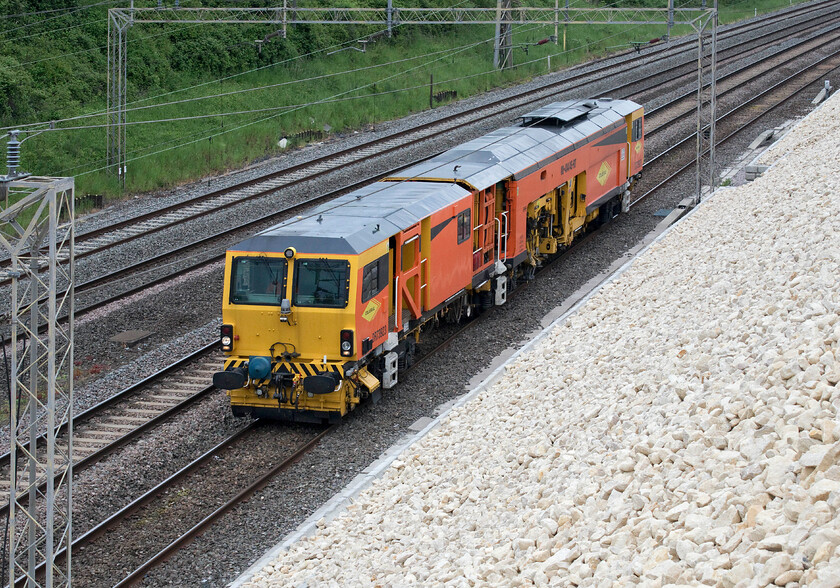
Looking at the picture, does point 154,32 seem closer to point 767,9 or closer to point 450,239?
point 450,239

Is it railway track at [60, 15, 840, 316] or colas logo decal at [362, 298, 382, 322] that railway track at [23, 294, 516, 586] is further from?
railway track at [60, 15, 840, 316]

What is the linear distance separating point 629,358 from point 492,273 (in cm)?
814

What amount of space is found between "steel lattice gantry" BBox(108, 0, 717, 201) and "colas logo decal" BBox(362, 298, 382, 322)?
13633mm

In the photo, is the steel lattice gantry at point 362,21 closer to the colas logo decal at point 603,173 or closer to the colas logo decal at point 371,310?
the colas logo decal at point 603,173

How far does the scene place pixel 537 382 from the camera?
48.4 ft

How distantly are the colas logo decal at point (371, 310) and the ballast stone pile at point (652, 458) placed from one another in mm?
2160

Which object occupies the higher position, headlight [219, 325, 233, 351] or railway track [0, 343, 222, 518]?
headlight [219, 325, 233, 351]

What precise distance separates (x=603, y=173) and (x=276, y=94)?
20.3 metres

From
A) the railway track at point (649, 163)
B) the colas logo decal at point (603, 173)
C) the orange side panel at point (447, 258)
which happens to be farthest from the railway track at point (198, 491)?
the colas logo decal at point (603, 173)

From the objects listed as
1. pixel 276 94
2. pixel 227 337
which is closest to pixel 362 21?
pixel 276 94

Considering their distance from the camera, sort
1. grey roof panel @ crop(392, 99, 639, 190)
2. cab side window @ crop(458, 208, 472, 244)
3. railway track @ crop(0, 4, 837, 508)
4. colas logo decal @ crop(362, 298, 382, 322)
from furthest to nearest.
Answer: grey roof panel @ crop(392, 99, 639, 190)
cab side window @ crop(458, 208, 472, 244)
colas logo decal @ crop(362, 298, 382, 322)
railway track @ crop(0, 4, 837, 508)

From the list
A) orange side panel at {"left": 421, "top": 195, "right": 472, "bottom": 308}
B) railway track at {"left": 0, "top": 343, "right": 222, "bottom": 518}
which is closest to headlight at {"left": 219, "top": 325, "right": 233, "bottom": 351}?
railway track at {"left": 0, "top": 343, "right": 222, "bottom": 518}

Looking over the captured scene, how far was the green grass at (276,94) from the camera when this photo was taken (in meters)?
33.9

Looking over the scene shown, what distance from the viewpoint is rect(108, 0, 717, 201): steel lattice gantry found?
102 ft
